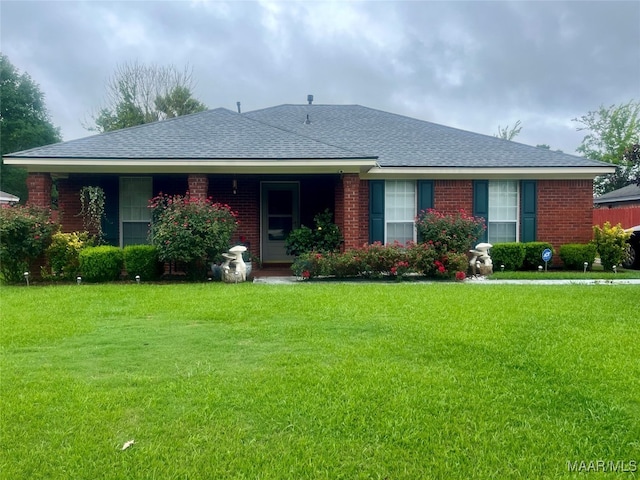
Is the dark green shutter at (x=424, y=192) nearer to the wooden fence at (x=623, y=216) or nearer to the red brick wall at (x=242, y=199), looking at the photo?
the red brick wall at (x=242, y=199)

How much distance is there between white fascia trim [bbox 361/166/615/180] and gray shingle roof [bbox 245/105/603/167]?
0.14 meters

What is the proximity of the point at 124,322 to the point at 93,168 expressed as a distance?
582 centimetres

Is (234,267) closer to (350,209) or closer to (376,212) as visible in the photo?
(350,209)

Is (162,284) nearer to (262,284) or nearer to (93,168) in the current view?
(262,284)

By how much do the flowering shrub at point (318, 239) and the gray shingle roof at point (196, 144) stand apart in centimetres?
189

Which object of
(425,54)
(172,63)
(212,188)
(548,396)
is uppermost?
(172,63)

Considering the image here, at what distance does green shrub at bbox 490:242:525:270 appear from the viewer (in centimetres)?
1191

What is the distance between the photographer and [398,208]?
1252 cm

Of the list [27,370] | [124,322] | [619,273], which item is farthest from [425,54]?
[27,370]

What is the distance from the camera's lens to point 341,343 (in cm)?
510

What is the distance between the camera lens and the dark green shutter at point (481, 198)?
12570 mm

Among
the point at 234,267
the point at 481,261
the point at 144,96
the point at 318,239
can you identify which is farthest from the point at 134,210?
the point at 144,96

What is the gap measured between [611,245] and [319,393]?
11.3 meters

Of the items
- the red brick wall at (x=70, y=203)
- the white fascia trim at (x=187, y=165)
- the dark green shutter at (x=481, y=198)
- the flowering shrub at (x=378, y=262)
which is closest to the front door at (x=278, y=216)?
the white fascia trim at (x=187, y=165)
